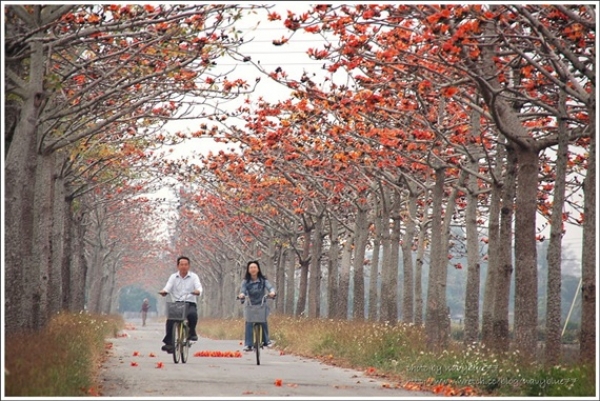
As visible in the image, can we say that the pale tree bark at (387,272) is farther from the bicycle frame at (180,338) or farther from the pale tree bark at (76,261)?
the pale tree bark at (76,261)

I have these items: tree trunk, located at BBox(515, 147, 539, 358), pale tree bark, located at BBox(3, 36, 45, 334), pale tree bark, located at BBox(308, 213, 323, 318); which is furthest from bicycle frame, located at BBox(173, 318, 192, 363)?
pale tree bark, located at BBox(308, 213, 323, 318)

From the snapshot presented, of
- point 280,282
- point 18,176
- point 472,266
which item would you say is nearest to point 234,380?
point 18,176

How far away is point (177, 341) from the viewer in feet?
57.8

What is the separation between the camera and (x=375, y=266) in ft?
105

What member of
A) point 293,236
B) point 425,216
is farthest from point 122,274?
point 425,216

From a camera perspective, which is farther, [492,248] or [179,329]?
[492,248]

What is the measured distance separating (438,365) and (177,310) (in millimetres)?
4911

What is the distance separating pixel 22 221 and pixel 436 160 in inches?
364

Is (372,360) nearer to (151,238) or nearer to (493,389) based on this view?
(493,389)

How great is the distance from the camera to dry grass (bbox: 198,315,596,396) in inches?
483

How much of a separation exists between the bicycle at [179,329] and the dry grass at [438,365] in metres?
3.17

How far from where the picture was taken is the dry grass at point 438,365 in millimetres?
12266

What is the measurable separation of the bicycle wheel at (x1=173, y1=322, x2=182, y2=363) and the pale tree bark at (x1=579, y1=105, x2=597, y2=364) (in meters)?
7.08

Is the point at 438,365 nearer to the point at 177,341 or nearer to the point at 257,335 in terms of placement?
the point at 257,335
